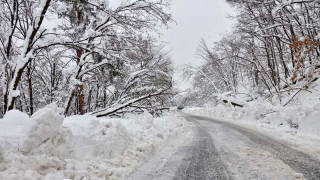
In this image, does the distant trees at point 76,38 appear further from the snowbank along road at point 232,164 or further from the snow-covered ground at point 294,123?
the snow-covered ground at point 294,123

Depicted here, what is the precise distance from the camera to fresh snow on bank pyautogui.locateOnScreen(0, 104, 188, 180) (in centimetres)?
314

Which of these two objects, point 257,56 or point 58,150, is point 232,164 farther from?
point 257,56

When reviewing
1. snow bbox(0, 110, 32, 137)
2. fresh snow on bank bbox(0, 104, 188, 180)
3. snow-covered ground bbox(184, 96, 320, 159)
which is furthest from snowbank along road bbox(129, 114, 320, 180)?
snow bbox(0, 110, 32, 137)

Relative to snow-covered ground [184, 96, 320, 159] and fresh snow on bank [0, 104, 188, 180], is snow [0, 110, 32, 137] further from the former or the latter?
snow-covered ground [184, 96, 320, 159]

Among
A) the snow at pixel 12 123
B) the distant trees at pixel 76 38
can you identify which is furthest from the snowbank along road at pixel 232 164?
the distant trees at pixel 76 38

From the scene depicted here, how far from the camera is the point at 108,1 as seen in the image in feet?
25.9

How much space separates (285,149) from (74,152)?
4742 millimetres

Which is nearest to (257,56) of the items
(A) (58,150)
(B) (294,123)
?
(B) (294,123)

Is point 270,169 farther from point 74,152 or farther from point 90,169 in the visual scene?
point 74,152

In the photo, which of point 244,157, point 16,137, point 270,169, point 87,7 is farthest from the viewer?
point 87,7

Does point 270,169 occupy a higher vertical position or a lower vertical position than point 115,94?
lower

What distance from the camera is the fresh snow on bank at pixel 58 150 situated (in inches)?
124

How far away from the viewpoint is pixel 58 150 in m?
3.78

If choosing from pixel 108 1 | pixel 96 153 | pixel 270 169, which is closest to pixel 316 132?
pixel 270 169
